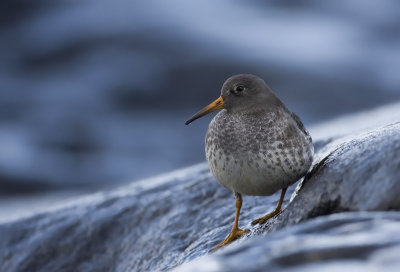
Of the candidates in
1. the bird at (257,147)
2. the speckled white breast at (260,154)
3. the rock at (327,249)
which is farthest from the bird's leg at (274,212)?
the rock at (327,249)

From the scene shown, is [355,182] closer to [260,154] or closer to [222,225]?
[260,154]

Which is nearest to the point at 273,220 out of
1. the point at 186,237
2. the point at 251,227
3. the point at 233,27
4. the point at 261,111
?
the point at 251,227

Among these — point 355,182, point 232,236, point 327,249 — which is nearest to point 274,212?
point 232,236

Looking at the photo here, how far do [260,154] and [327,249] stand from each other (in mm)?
1647

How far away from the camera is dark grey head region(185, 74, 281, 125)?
514cm

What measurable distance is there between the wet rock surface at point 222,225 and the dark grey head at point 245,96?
606 millimetres

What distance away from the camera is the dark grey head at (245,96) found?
5.14m

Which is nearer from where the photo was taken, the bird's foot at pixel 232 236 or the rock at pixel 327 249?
the rock at pixel 327 249

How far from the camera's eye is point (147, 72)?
15.3m

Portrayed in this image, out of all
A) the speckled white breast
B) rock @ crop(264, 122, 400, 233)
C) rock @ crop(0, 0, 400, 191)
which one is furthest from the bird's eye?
rock @ crop(0, 0, 400, 191)

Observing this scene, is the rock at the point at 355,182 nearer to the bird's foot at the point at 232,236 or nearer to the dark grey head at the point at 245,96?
the bird's foot at the point at 232,236

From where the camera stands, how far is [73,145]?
13.9 meters

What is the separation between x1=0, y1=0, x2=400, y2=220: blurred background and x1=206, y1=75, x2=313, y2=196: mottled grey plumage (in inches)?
300

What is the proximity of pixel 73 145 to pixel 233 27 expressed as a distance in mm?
5447
